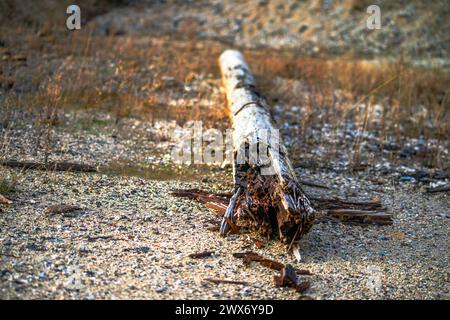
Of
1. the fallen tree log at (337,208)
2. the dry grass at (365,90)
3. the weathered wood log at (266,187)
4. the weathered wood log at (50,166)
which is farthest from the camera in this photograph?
the dry grass at (365,90)

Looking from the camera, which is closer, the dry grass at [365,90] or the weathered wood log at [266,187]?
the weathered wood log at [266,187]

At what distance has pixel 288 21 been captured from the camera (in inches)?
514

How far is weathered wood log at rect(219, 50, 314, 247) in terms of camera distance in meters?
4.54

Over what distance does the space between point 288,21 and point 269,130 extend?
7782mm

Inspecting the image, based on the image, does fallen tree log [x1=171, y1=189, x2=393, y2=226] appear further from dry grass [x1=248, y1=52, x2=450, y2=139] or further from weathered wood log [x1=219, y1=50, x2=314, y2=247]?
dry grass [x1=248, y1=52, x2=450, y2=139]

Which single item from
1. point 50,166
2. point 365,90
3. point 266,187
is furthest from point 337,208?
point 365,90

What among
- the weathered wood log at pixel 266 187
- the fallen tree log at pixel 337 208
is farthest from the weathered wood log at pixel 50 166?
the weathered wood log at pixel 266 187

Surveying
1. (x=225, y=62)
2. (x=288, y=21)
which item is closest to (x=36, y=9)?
(x=225, y=62)

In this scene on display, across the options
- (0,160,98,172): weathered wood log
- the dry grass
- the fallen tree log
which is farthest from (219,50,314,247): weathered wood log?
the dry grass

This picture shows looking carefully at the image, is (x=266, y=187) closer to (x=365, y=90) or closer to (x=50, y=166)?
(x=50, y=166)

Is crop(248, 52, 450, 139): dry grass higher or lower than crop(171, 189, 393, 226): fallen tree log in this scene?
higher

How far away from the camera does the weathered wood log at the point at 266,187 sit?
454 cm

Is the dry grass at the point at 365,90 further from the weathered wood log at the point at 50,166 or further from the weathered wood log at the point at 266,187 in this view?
the weathered wood log at the point at 50,166

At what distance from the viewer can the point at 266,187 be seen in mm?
4828
